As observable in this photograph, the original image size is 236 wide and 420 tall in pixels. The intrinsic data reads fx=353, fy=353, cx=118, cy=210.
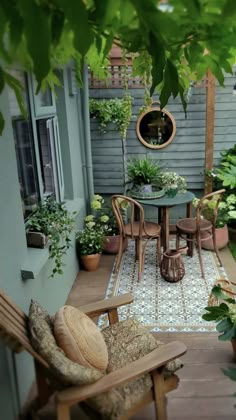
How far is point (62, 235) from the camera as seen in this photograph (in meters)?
2.93

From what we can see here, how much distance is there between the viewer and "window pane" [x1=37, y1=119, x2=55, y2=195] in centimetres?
301

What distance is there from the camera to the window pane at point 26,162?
2.51 meters

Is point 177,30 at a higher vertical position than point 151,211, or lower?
higher

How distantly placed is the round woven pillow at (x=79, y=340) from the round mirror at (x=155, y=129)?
3.31 metres

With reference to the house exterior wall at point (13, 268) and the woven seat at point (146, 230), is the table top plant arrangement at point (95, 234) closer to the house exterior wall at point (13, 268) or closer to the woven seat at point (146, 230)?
the woven seat at point (146, 230)

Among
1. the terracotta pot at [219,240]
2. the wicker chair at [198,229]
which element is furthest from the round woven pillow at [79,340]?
the terracotta pot at [219,240]

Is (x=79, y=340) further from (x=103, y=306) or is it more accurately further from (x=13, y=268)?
(x=13, y=268)

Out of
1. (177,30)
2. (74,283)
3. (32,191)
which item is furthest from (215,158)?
(177,30)

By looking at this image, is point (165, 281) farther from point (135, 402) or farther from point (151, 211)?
point (135, 402)

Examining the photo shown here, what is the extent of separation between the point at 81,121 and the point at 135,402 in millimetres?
3196

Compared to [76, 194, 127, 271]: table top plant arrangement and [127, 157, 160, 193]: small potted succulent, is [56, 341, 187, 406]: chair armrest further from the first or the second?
[127, 157, 160, 193]: small potted succulent

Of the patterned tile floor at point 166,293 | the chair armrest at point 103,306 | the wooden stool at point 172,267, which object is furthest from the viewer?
the wooden stool at point 172,267

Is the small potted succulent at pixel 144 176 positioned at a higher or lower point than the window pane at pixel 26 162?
lower

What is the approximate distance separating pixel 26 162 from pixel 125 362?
5.23 feet
